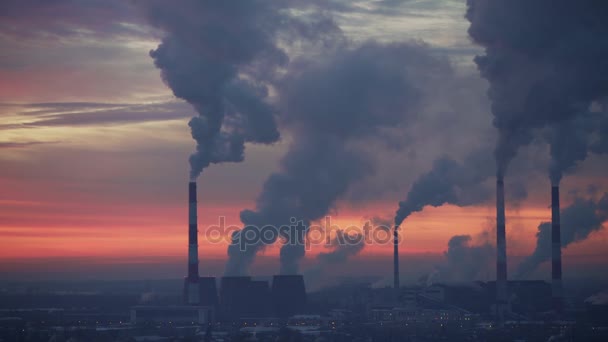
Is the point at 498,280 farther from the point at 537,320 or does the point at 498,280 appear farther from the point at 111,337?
the point at 111,337

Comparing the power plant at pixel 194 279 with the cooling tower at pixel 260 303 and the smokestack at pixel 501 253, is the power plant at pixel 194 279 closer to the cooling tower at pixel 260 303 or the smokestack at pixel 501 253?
the cooling tower at pixel 260 303

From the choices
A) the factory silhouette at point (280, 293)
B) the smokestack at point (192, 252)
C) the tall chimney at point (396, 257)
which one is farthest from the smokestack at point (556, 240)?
the smokestack at point (192, 252)

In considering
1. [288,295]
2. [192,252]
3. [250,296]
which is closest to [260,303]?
[250,296]

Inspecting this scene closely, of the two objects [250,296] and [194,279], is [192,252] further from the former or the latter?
[250,296]

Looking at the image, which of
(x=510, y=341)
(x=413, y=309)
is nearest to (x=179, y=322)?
(x=413, y=309)

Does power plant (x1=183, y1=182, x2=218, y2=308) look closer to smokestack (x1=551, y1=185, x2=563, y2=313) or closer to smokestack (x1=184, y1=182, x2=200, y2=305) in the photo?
smokestack (x1=184, y1=182, x2=200, y2=305)
